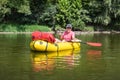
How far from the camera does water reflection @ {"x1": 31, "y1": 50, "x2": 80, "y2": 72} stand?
1601cm

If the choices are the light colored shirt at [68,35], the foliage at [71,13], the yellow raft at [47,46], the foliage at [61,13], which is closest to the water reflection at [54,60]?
the yellow raft at [47,46]

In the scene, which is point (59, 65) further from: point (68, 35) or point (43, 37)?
point (68, 35)

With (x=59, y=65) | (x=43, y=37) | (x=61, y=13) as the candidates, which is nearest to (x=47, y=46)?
(x=43, y=37)

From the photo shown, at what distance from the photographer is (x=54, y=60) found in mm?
→ 18250

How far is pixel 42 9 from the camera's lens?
49.2m

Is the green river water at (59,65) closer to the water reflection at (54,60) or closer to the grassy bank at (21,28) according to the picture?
the water reflection at (54,60)

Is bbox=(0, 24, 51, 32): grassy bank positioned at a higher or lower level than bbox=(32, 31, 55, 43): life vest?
lower

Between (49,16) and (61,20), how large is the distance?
54.0 inches

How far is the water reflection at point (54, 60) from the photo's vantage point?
52.5ft

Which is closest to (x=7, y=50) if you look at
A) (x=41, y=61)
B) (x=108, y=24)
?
(x=41, y=61)

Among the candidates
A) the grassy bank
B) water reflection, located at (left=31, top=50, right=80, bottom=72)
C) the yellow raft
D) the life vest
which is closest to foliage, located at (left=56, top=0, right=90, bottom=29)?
the grassy bank

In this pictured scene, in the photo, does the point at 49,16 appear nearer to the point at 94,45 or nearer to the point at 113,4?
the point at 113,4

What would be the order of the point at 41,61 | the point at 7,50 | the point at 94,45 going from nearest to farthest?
the point at 41,61
the point at 7,50
the point at 94,45

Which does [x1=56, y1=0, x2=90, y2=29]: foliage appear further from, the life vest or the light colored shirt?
the life vest
